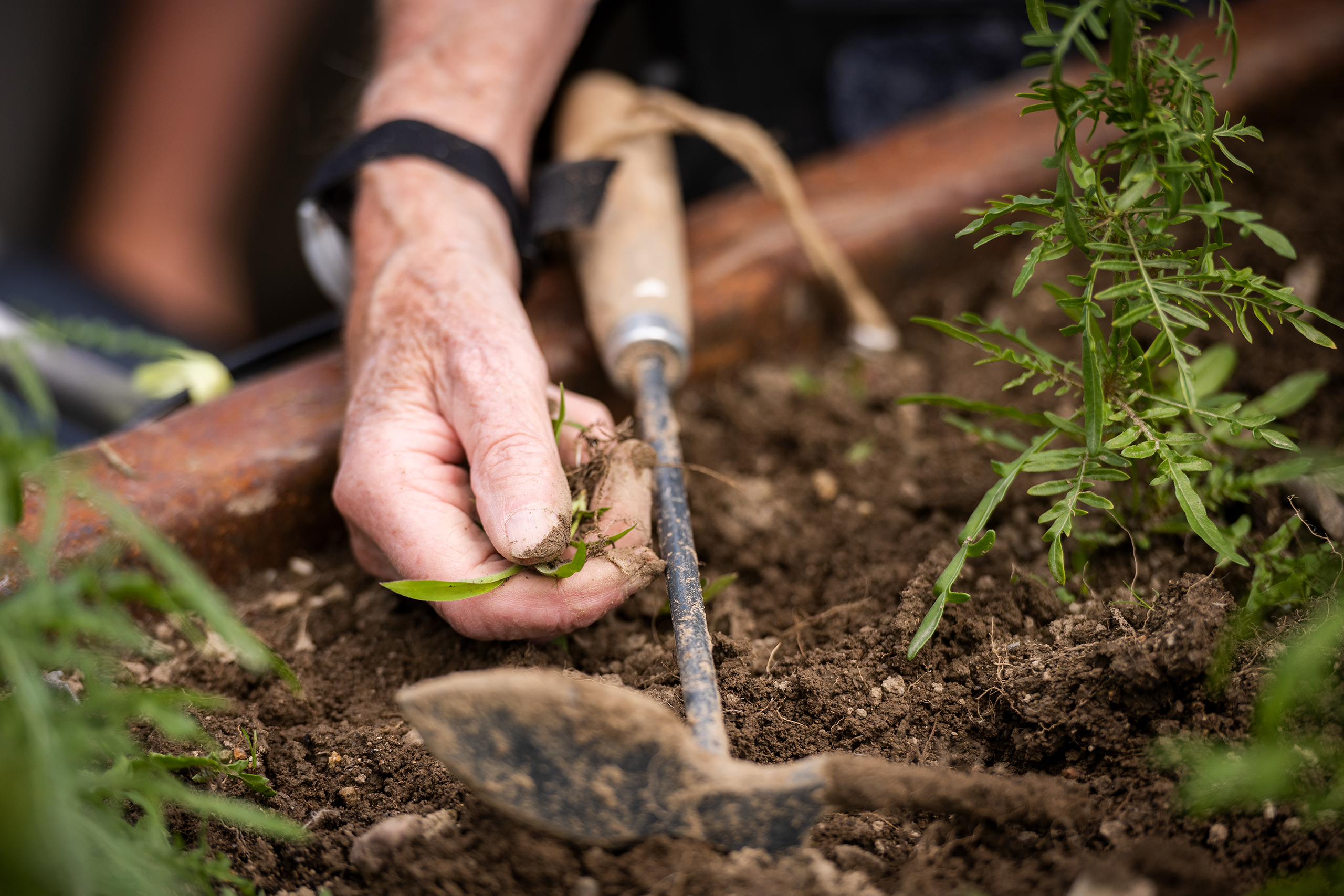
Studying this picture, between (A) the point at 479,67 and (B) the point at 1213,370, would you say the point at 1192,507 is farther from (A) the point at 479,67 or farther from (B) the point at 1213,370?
(A) the point at 479,67

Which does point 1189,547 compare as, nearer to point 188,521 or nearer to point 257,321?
point 188,521

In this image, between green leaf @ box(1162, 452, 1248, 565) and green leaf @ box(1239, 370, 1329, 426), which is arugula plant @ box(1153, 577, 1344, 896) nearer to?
green leaf @ box(1162, 452, 1248, 565)

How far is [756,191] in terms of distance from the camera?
230cm

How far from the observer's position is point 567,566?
1191 mm

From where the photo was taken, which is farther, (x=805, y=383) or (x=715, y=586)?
(x=805, y=383)

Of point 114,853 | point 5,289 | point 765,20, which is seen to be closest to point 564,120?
point 765,20

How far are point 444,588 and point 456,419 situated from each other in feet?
0.99

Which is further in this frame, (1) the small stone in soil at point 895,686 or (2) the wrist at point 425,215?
(2) the wrist at point 425,215

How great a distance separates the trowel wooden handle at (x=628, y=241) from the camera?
1.68m

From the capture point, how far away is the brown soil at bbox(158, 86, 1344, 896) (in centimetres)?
98

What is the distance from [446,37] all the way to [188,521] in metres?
1.32

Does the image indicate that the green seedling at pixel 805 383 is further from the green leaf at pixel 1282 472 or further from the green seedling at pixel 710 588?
the green leaf at pixel 1282 472

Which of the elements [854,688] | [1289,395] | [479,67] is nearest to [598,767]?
[854,688]

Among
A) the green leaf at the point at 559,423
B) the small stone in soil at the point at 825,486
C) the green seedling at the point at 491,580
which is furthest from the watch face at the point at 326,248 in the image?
the small stone in soil at the point at 825,486
